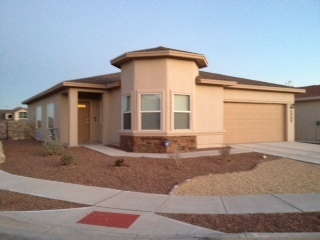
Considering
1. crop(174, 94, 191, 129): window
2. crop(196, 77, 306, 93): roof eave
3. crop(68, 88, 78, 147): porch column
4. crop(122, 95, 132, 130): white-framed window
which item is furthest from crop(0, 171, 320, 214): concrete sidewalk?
crop(196, 77, 306, 93): roof eave

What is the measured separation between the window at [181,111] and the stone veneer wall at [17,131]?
16634mm

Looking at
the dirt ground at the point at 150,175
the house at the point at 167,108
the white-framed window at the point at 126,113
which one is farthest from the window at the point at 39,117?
the white-framed window at the point at 126,113

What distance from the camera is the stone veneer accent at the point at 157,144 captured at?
12.1m

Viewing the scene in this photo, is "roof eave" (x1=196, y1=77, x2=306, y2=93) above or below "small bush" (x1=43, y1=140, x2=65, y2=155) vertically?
above

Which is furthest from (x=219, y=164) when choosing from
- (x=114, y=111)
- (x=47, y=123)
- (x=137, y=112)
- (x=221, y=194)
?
(x=47, y=123)

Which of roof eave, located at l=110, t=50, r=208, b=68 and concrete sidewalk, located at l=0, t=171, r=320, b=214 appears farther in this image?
roof eave, located at l=110, t=50, r=208, b=68

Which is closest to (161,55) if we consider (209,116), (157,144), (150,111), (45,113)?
(150,111)

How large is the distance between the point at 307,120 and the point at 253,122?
26.4 feet

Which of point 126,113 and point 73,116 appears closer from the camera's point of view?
point 126,113

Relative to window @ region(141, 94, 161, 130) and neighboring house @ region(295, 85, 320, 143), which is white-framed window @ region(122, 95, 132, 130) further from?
neighboring house @ region(295, 85, 320, 143)

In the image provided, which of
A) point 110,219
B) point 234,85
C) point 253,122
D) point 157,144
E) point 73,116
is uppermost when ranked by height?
point 234,85

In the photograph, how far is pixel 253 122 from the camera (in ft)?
54.7

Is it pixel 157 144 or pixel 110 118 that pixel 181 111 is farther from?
pixel 110 118

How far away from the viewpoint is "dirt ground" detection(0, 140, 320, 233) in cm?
486
